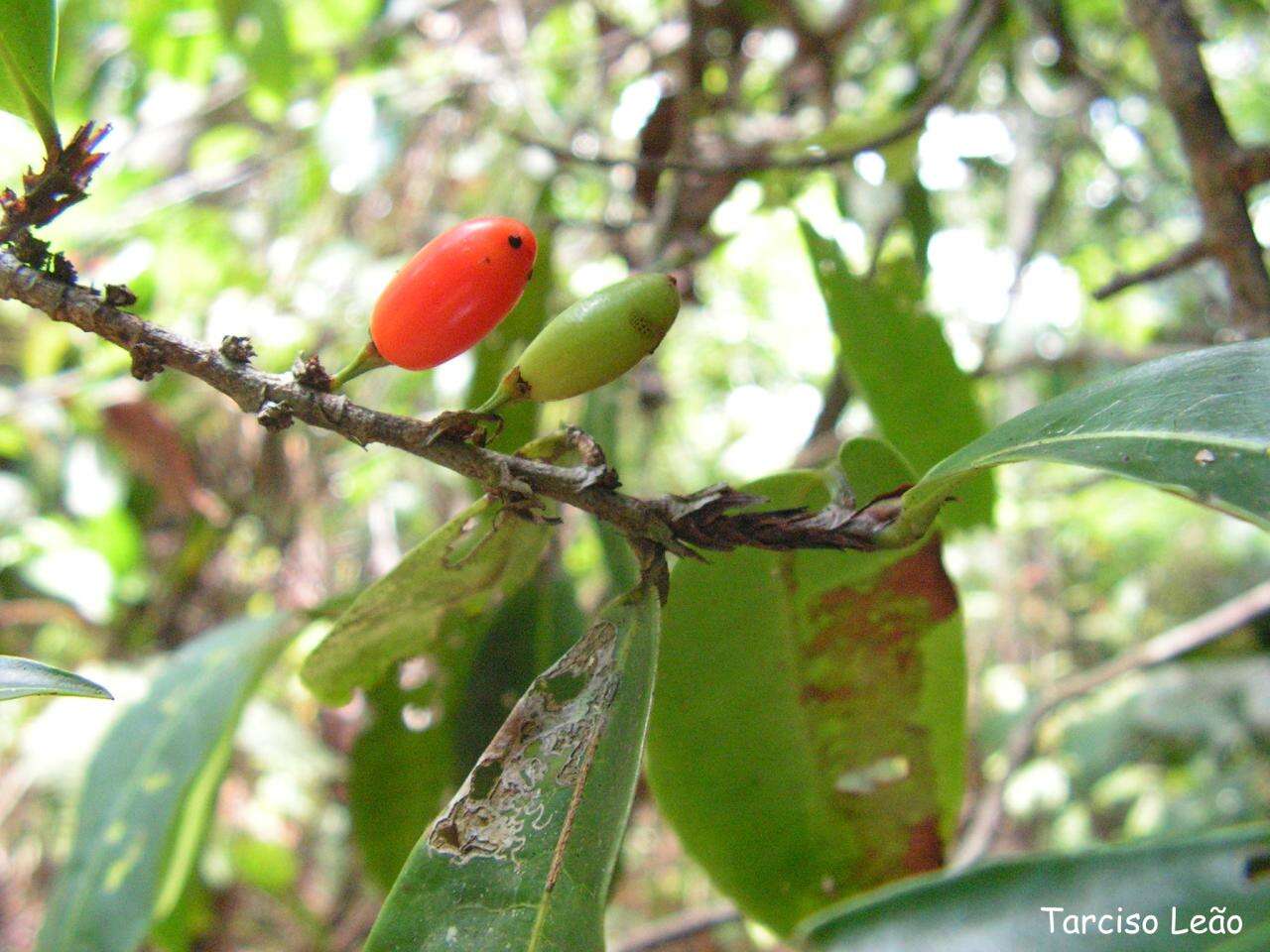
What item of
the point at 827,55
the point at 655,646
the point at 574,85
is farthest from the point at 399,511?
the point at 655,646

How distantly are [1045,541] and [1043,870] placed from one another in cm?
420

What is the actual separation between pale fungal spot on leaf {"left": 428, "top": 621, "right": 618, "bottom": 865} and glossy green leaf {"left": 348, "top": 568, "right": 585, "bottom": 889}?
404 mm

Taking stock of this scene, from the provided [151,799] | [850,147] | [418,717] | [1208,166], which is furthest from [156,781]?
[1208,166]

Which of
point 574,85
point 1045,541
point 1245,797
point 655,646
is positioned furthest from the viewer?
point 1045,541

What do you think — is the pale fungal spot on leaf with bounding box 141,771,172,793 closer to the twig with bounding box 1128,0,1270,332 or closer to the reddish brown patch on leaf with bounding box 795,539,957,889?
the reddish brown patch on leaf with bounding box 795,539,957,889

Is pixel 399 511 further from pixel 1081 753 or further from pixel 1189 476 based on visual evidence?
A: pixel 1189 476

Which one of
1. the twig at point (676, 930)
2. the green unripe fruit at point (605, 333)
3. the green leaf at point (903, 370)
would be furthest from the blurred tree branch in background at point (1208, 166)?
the twig at point (676, 930)

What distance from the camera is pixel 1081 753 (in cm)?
329

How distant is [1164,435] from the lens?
56 cm

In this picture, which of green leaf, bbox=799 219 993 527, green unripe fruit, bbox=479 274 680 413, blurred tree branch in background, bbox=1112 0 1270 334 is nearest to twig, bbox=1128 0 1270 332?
blurred tree branch in background, bbox=1112 0 1270 334

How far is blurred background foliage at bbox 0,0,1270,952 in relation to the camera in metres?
1.89

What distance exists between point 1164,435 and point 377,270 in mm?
2085

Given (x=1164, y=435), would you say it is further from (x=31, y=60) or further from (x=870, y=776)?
(x=31, y=60)

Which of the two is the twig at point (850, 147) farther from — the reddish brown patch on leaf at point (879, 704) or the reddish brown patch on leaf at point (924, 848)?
the reddish brown patch on leaf at point (924, 848)
